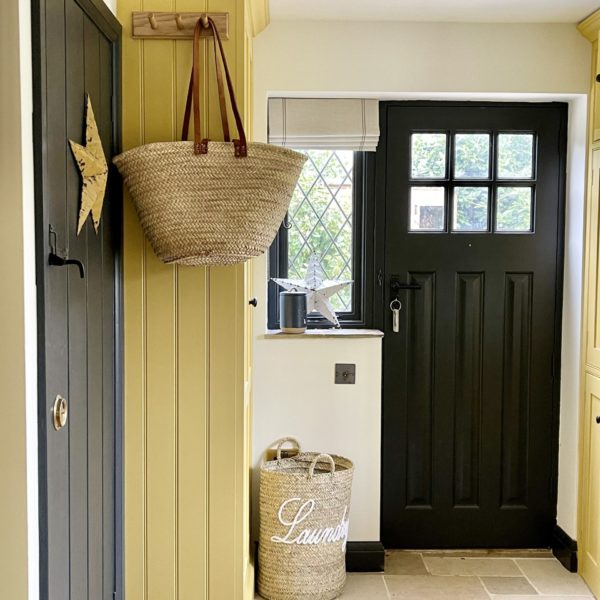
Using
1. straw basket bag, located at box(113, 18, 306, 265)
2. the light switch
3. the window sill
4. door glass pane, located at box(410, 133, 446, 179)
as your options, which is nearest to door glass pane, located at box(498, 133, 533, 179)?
door glass pane, located at box(410, 133, 446, 179)

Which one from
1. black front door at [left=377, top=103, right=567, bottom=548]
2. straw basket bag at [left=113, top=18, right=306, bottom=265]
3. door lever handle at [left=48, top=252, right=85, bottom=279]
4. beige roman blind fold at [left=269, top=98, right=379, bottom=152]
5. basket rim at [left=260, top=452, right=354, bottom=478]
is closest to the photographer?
door lever handle at [left=48, top=252, right=85, bottom=279]

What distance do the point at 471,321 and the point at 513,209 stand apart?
51cm

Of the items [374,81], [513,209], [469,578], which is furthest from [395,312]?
[469,578]

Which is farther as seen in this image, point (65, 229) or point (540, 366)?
point (540, 366)

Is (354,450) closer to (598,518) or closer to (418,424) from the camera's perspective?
(418,424)

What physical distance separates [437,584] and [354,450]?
24.0 inches

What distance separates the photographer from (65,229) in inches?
59.1

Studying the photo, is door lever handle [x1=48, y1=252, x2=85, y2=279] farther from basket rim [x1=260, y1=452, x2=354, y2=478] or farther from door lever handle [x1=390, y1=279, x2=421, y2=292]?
door lever handle [x1=390, y1=279, x2=421, y2=292]

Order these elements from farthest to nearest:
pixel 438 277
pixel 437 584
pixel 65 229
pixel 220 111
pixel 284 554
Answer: pixel 438 277
pixel 437 584
pixel 284 554
pixel 220 111
pixel 65 229

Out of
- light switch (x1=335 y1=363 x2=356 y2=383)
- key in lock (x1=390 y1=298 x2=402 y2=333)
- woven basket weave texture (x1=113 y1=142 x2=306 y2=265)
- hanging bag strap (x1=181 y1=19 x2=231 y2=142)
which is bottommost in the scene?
light switch (x1=335 y1=363 x2=356 y2=383)

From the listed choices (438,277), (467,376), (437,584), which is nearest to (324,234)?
(438,277)

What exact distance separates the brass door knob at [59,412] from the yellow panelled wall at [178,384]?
0.48m

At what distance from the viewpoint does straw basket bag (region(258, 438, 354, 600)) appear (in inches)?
101

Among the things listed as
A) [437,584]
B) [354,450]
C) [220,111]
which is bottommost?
[437,584]
